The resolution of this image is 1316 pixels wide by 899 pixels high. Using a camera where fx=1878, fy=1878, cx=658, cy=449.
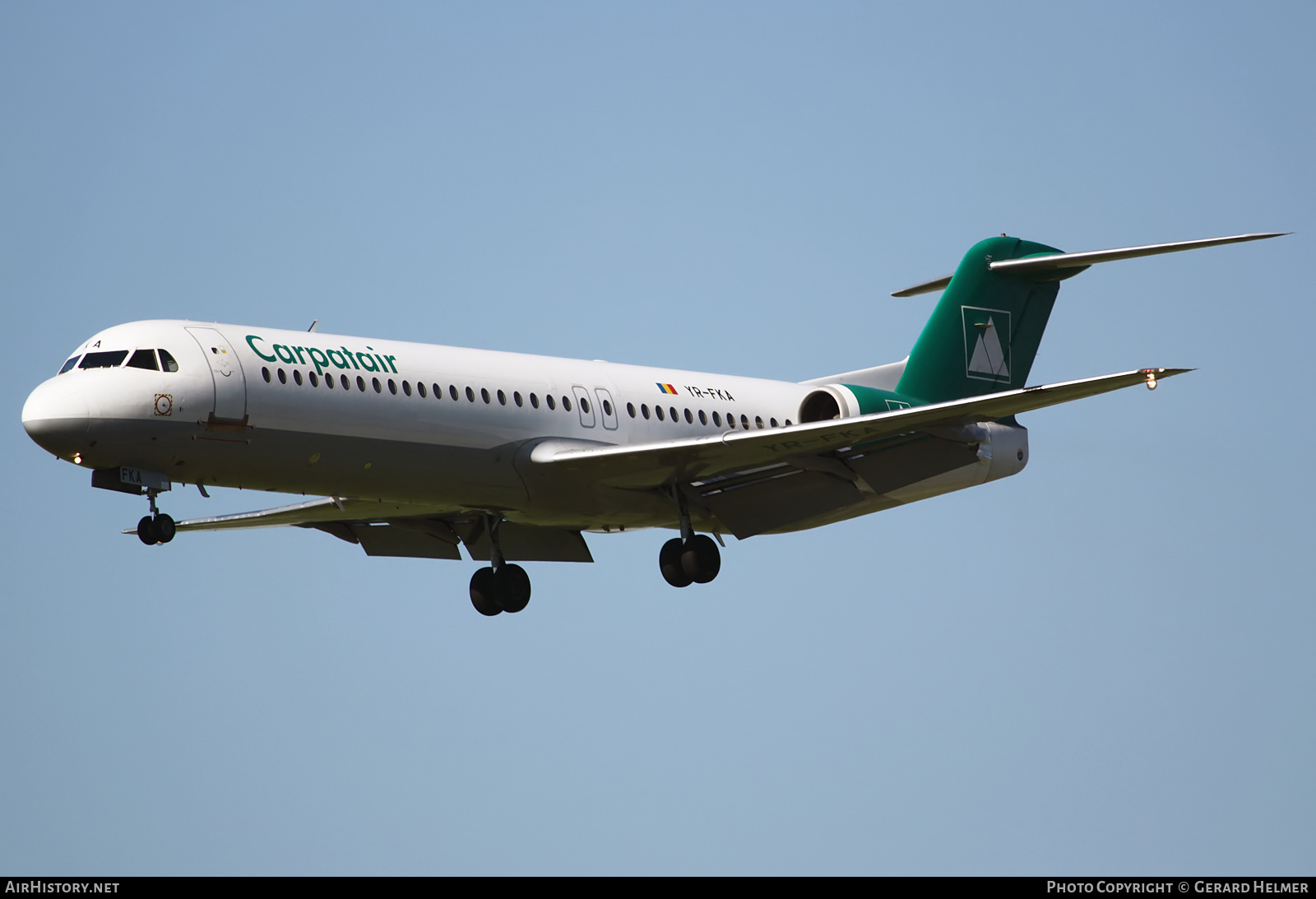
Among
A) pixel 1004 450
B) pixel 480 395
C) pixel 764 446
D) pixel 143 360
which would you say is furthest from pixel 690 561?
pixel 143 360

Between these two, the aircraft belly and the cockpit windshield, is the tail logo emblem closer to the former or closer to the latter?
the aircraft belly

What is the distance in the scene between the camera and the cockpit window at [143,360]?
24547 mm

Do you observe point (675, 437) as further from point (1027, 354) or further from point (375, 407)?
point (1027, 354)

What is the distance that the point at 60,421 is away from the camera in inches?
944

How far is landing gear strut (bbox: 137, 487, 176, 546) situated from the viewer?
2456cm

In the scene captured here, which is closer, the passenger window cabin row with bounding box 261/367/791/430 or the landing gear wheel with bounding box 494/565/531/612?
the passenger window cabin row with bounding box 261/367/791/430

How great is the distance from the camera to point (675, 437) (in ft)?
96.4

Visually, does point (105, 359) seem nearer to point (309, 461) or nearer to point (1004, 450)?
point (309, 461)

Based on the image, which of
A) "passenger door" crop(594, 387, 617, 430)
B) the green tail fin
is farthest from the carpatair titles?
the green tail fin

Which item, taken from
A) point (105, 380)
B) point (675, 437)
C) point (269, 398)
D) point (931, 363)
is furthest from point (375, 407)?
point (931, 363)

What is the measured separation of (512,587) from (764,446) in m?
5.67

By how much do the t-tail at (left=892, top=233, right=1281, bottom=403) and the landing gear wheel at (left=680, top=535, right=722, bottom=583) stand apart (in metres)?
5.07
